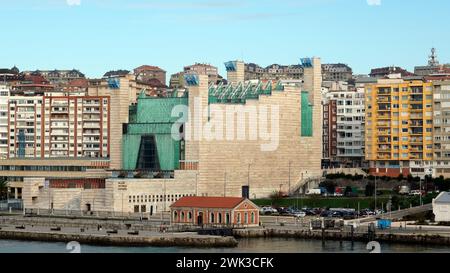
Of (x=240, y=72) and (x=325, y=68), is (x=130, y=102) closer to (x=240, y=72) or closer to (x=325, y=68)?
(x=240, y=72)

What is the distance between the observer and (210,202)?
5869 centimetres

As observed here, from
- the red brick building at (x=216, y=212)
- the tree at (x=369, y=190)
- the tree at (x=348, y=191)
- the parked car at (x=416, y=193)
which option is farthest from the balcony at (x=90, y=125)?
the red brick building at (x=216, y=212)

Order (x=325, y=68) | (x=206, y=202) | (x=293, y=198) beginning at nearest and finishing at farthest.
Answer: (x=206, y=202) → (x=293, y=198) → (x=325, y=68)

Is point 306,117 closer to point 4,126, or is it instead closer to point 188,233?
point 188,233

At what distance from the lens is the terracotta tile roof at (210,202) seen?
5794 centimetres

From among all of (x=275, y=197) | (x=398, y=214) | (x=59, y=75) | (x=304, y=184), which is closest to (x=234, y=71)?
(x=304, y=184)

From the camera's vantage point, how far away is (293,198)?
75688 millimetres

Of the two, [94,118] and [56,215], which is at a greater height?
[94,118]

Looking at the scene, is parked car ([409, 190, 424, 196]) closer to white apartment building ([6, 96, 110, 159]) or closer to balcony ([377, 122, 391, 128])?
balcony ([377, 122, 391, 128])

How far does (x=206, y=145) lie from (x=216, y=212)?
658 inches

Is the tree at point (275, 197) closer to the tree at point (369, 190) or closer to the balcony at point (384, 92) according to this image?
the tree at point (369, 190)

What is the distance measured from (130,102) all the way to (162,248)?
31.4 metres

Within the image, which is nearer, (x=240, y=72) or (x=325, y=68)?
(x=240, y=72)

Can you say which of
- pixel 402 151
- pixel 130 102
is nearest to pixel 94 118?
pixel 130 102
